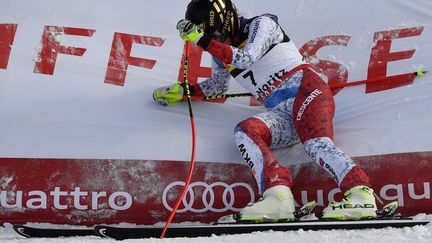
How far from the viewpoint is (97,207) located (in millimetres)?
3562

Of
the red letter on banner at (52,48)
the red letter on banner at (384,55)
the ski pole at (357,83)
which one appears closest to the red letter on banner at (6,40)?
the red letter on banner at (52,48)

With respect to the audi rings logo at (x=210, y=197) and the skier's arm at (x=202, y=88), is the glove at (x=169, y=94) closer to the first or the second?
the skier's arm at (x=202, y=88)

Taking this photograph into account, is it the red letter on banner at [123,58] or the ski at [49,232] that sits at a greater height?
the red letter on banner at [123,58]

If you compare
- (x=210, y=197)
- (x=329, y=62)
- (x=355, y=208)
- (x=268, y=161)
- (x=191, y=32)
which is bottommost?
(x=210, y=197)

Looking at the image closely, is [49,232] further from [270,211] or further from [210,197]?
[270,211]

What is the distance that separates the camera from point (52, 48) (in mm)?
4250

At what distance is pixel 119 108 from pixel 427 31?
174cm

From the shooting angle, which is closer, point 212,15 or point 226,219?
point 226,219

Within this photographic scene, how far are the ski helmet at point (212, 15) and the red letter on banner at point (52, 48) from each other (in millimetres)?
957

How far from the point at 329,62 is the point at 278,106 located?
0.64 meters

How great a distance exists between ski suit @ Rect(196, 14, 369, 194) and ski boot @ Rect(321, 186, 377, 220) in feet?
0.20

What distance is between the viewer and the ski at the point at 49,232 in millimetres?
3248

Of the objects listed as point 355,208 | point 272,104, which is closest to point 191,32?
point 272,104

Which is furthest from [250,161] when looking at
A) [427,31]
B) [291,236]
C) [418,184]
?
[427,31]
